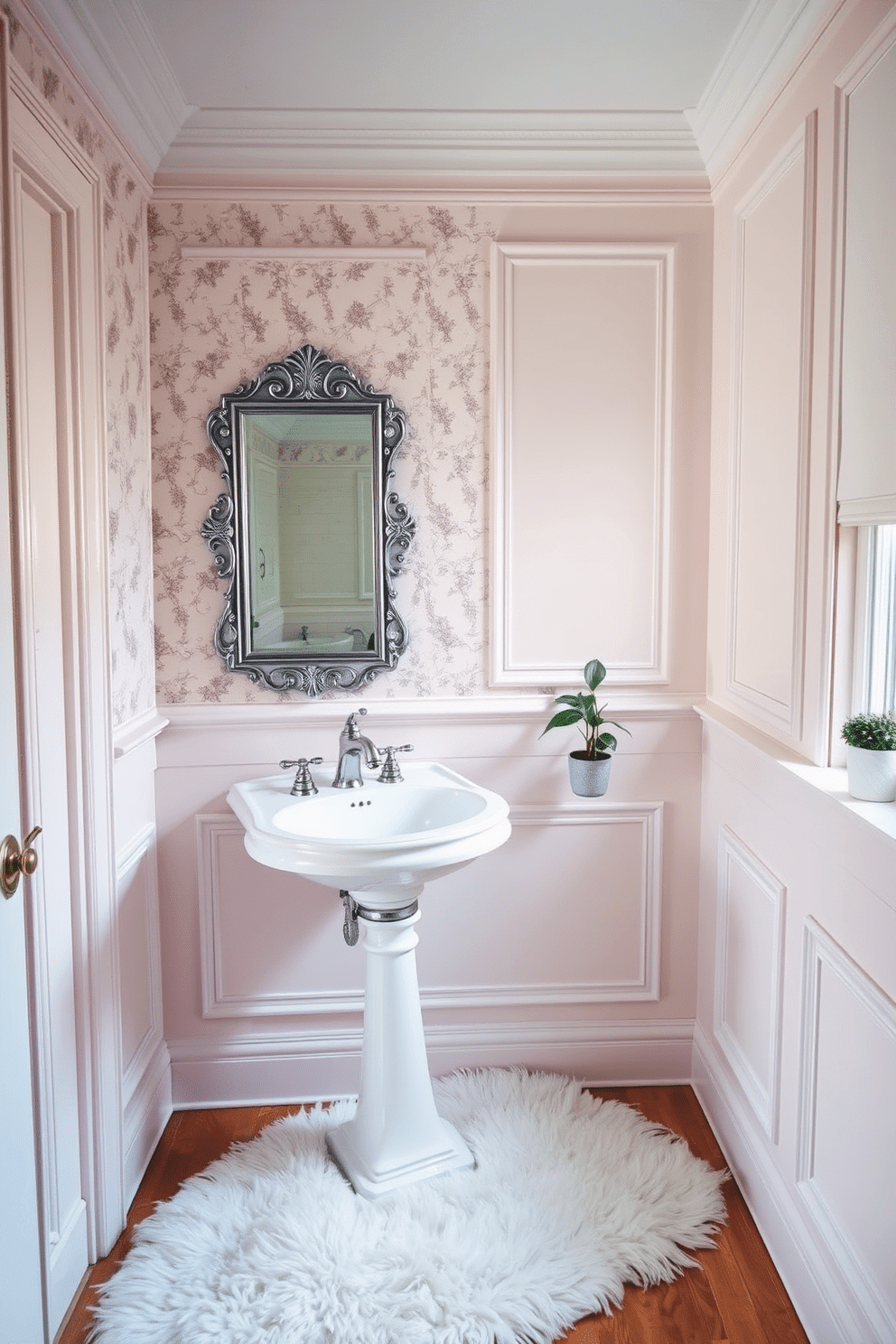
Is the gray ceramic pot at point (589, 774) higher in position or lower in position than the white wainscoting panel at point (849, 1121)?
higher

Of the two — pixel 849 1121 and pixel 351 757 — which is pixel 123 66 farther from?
pixel 849 1121

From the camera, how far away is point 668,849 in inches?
101

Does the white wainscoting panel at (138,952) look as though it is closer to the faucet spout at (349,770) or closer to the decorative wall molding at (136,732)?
the decorative wall molding at (136,732)

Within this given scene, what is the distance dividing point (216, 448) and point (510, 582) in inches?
31.6

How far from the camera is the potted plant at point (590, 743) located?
93.4 inches

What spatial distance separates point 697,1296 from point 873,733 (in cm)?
114

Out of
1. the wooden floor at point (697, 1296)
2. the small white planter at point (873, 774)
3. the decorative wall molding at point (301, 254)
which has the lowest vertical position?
the wooden floor at point (697, 1296)

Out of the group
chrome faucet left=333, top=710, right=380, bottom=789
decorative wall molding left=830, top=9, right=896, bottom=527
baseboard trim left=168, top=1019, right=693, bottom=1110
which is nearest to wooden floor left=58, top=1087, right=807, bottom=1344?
baseboard trim left=168, top=1019, right=693, bottom=1110

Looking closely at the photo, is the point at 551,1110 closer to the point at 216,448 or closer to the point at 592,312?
the point at 216,448

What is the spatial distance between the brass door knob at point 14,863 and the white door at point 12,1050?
0.05 feet

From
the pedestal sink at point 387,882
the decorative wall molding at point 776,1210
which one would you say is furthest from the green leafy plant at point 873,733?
the decorative wall molding at point 776,1210

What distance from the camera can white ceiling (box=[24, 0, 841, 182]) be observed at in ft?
5.97

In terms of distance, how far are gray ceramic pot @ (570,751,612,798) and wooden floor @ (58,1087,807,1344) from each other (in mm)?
866

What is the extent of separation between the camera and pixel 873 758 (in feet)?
5.15
